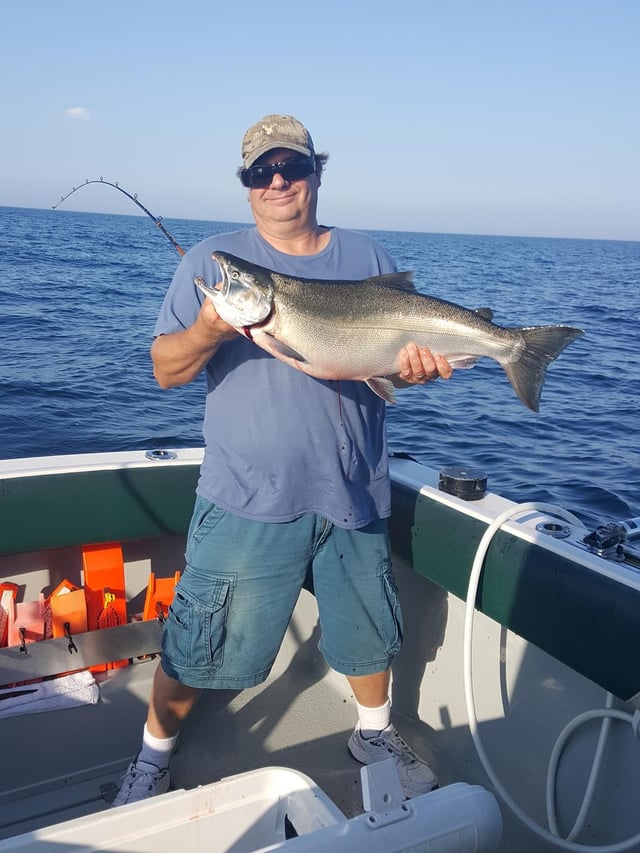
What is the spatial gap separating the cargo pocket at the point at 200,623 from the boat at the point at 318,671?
554 millimetres

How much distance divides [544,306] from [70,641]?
22890 mm

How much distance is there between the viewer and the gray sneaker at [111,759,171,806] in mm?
3287

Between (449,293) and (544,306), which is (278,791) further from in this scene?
(449,293)

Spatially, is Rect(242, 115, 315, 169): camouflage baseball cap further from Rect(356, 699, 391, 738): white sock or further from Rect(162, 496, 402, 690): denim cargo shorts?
Rect(356, 699, 391, 738): white sock

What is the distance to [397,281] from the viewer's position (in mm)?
3248

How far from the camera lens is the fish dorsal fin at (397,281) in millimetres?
3223

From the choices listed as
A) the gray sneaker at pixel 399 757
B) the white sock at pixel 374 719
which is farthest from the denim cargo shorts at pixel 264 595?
the gray sneaker at pixel 399 757

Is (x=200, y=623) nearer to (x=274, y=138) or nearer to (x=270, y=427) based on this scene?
(x=270, y=427)

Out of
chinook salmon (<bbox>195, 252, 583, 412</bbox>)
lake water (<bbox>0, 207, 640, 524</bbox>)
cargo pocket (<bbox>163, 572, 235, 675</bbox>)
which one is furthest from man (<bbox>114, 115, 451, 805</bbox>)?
lake water (<bbox>0, 207, 640, 524</bbox>)

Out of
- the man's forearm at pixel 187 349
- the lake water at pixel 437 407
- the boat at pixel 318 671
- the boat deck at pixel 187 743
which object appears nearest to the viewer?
the boat at pixel 318 671

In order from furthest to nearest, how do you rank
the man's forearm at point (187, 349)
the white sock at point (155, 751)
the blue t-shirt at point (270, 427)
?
the white sock at point (155, 751) → the blue t-shirt at point (270, 427) → the man's forearm at point (187, 349)

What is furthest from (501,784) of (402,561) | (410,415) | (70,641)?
(410,415)

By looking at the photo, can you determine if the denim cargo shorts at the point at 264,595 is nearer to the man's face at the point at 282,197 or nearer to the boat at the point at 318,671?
the boat at the point at 318,671

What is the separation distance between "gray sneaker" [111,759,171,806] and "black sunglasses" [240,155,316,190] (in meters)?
2.51
